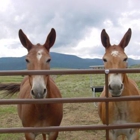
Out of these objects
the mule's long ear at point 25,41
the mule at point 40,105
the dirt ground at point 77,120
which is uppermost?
the mule's long ear at point 25,41

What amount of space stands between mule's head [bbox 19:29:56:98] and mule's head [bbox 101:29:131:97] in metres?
0.93

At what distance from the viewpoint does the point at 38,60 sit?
4230 millimetres

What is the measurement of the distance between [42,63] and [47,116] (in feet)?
3.49

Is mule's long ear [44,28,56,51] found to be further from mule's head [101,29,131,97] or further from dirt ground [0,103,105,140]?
dirt ground [0,103,105,140]

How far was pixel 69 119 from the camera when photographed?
29.0 feet

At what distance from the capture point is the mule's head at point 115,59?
147 inches

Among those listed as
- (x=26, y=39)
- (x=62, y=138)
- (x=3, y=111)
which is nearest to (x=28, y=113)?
(x=26, y=39)

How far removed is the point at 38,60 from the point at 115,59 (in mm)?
1208

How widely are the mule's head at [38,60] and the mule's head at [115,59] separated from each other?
0.93 metres

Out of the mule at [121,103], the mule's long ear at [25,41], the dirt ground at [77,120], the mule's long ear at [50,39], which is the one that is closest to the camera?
the mule at [121,103]

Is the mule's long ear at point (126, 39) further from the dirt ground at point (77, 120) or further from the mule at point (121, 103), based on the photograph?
the dirt ground at point (77, 120)

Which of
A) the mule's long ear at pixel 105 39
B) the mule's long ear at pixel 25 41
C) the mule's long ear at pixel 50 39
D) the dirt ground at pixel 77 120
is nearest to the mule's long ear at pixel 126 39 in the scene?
the mule's long ear at pixel 105 39

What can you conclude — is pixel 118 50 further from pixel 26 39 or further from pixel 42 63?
pixel 26 39

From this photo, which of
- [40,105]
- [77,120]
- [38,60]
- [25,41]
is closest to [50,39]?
[25,41]
